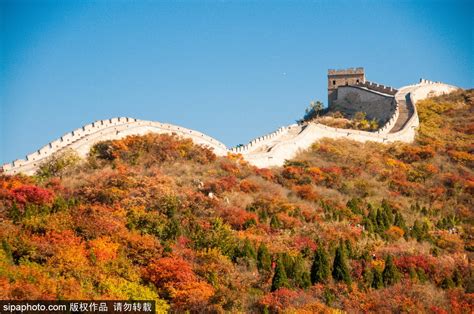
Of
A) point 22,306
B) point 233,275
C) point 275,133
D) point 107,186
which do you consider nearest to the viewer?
point 22,306

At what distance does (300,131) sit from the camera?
51844mm

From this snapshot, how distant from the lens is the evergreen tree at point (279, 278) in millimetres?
24273

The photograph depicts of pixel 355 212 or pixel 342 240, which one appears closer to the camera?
pixel 342 240

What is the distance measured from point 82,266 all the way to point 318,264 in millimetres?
8339

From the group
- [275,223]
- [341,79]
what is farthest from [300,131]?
[341,79]

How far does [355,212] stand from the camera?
3484 cm

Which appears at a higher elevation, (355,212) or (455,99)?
(455,99)

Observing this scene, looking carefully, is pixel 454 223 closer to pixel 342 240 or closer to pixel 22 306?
pixel 342 240

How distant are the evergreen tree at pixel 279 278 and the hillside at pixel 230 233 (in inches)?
1.5

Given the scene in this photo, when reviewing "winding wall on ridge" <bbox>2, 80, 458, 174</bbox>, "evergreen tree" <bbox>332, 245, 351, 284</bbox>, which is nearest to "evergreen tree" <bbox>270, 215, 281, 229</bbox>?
"evergreen tree" <bbox>332, 245, 351, 284</bbox>

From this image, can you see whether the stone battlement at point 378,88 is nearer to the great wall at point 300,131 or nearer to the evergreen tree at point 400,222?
the great wall at point 300,131

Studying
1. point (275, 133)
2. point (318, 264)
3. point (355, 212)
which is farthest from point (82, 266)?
point (275, 133)

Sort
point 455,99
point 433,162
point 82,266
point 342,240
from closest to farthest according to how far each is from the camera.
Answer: point 82,266, point 342,240, point 433,162, point 455,99

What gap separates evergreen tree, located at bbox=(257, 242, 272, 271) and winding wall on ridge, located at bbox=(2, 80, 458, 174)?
13.0 metres
